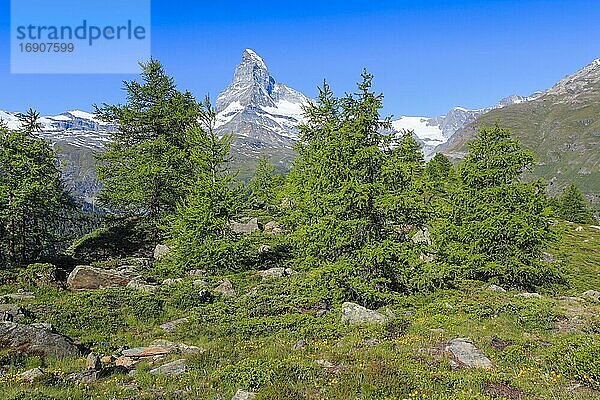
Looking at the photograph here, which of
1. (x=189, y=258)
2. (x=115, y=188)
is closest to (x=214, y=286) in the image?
(x=189, y=258)

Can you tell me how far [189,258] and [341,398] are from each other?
1723 cm

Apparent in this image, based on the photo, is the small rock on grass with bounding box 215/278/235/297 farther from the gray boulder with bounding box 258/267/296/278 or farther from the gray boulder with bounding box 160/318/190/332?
the gray boulder with bounding box 160/318/190/332

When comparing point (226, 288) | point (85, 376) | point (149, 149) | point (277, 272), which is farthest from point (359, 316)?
point (149, 149)

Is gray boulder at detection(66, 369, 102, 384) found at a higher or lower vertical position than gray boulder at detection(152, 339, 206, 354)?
higher

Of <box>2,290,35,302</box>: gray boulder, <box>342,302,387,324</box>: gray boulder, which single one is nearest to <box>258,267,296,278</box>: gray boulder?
<box>342,302,387,324</box>: gray boulder

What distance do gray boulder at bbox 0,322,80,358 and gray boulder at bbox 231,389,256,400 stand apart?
6.59 metres

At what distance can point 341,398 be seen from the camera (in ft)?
32.7

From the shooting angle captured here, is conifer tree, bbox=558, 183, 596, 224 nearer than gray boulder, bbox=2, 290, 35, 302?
No

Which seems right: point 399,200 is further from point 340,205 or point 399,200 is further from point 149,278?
point 149,278

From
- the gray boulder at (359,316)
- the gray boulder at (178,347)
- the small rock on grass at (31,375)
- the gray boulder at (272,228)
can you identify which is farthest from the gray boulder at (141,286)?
the gray boulder at (272,228)

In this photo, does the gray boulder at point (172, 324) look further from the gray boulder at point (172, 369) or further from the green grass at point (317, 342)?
the gray boulder at point (172, 369)

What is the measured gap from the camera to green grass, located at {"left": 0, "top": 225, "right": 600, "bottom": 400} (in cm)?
1042

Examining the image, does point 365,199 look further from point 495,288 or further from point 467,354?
point 495,288

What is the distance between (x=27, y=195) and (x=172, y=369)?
20003mm
